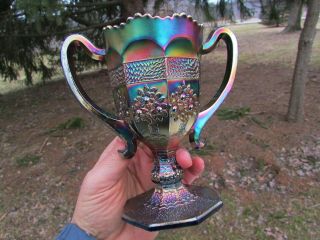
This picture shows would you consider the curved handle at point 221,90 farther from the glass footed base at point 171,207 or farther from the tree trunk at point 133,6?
the tree trunk at point 133,6

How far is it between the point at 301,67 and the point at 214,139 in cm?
93

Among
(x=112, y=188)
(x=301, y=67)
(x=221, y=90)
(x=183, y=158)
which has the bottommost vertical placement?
(x=301, y=67)

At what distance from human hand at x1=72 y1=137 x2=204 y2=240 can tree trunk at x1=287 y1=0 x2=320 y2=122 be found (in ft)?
7.44

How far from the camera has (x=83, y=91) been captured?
1.11 metres

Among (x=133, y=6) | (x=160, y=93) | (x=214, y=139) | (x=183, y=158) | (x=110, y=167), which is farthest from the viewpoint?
(x=133, y=6)

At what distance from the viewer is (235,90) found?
4.36 metres

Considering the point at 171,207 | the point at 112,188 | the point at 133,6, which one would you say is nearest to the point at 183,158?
the point at 171,207

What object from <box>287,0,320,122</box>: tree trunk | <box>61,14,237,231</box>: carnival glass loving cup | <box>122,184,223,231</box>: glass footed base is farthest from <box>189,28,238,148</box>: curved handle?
<box>287,0,320,122</box>: tree trunk

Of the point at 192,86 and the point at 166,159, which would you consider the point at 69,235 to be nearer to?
the point at 166,159

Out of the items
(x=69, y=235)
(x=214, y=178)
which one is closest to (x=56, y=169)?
(x=214, y=178)

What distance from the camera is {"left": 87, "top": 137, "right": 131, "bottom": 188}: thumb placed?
50.6 inches

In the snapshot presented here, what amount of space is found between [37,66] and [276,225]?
3.93m

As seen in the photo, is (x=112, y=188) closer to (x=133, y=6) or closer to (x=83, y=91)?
(x=83, y=91)

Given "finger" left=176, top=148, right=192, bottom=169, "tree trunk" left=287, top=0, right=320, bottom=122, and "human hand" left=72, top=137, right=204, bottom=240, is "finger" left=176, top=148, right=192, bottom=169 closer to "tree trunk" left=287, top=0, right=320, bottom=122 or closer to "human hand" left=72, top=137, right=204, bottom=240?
"human hand" left=72, top=137, right=204, bottom=240
